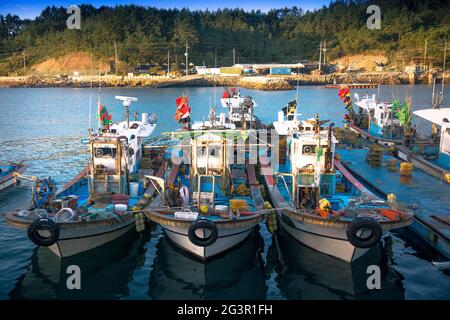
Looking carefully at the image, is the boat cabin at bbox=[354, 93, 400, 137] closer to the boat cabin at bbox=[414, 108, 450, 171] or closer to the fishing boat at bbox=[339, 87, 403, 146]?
the fishing boat at bbox=[339, 87, 403, 146]

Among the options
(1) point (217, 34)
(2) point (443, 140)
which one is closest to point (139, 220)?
(2) point (443, 140)

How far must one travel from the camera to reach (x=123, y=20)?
13825 centimetres

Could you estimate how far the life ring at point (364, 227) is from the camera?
15.3 metres

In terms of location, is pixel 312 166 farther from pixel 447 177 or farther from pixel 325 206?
pixel 447 177

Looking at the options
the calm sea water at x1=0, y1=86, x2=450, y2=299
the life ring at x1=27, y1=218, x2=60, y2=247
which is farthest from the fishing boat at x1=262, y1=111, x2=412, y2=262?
the life ring at x1=27, y1=218, x2=60, y2=247

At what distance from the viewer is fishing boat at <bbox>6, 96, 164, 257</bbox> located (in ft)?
53.4

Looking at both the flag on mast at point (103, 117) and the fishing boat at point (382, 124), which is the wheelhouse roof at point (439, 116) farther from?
the flag on mast at point (103, 117)

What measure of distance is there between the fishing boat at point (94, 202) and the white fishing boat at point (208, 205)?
4.97 feet

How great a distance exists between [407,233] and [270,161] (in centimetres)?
809

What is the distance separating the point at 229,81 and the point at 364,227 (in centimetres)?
10145

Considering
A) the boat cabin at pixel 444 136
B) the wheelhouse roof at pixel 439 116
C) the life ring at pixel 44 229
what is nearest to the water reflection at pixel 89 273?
the life ring at pixel 44 229

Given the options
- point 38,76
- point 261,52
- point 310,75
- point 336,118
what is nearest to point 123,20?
point 38,76

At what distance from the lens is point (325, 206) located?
16.8 metres
